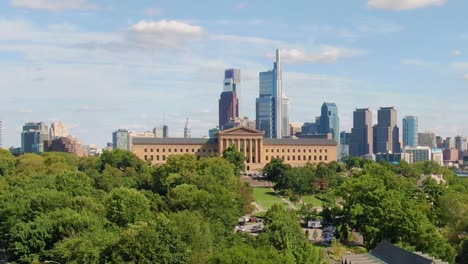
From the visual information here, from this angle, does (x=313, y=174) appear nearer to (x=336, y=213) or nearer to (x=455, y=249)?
(x=336, y=213)

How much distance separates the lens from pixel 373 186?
234 ft

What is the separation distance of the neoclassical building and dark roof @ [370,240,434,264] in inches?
4970

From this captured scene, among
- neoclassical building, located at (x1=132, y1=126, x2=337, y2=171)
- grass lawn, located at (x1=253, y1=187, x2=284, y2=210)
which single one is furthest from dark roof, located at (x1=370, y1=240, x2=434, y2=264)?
neoclassical building, located at (x1=132, y1=126, x2=337, y2=171)

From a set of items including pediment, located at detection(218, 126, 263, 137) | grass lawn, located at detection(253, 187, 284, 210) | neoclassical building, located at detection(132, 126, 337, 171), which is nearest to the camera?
grass lawn, located at detection(253, 187, 284, 210)

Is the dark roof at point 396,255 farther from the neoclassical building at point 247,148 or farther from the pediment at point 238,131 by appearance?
the pediment at point 238,131

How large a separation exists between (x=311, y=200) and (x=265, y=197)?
8.52 metres

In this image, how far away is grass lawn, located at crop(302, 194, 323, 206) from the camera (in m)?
109

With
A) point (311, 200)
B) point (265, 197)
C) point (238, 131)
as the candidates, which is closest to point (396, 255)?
point (311, 200)

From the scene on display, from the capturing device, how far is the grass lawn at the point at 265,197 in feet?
352

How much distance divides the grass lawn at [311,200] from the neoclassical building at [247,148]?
6508 cm

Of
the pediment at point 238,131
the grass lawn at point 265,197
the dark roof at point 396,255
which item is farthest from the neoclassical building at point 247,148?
the dark roof at point 396,255

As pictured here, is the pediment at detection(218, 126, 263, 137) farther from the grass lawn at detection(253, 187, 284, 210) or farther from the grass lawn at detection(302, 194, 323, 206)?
the grass lawn at detection(302, 194, 323, 206)

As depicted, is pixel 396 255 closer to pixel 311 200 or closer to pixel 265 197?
pixel 311 200

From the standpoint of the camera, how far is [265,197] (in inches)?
4606
